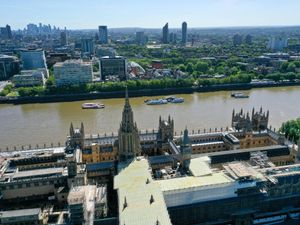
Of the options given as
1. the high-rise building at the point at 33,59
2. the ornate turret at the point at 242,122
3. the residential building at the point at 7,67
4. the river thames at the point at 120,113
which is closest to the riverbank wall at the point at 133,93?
the river thames at the point at 120,113

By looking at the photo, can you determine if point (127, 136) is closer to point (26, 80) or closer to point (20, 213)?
point (20, 213)

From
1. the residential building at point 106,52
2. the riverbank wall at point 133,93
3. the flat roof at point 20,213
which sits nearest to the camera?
the flat roof at point 20,213

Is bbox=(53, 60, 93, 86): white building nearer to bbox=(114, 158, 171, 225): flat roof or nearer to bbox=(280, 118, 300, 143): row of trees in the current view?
bbox=(280, 118, 300, 143): row of trees

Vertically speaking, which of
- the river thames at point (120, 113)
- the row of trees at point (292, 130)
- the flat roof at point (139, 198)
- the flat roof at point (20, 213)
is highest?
the flat roof at point (139, 198)

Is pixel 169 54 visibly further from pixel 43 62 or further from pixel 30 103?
pixel 30 103

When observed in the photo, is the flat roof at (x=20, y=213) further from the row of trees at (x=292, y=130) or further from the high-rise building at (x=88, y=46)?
the high-rise building at (x=88, y=46)

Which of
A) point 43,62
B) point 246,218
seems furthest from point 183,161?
point 43,62
